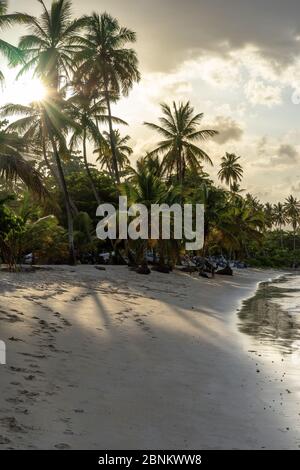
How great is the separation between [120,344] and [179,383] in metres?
2.30

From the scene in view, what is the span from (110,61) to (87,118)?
18.0 feet

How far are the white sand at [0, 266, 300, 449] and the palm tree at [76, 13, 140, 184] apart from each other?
74.8 feet

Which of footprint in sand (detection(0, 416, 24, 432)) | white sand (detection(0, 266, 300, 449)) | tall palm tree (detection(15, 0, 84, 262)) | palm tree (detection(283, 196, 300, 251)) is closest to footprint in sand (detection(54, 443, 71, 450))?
white sand (detection(0, 266, 300, 449))

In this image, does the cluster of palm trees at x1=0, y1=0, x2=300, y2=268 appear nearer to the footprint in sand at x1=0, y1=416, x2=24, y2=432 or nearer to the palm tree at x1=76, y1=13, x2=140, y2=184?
the palm tree at x1=76, y1=13, x2=140, y2=184

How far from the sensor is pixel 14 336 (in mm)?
8039

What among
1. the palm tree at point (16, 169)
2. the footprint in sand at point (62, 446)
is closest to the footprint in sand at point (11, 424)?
the footprint in sand at point (62, 446)

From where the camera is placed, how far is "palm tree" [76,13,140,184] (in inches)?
1281

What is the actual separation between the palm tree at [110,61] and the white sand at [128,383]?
22.8 meters

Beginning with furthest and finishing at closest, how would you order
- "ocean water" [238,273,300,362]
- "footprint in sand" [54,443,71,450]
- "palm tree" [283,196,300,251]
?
"palm tree" [283,196,300,251] < "ocean water" [238,273,300,362] < "footprint in sand" [54,443,71,450]

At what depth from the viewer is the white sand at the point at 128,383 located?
5012mm

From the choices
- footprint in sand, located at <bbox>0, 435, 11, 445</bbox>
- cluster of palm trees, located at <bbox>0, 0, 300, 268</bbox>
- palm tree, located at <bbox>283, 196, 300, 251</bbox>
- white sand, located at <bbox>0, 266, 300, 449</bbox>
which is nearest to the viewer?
footprint in sand, located at <bbox>0, 435, 11, 445</bbox>

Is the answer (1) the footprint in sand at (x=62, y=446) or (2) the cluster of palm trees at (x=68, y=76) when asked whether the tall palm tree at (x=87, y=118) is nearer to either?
(2) the cluster of palm trees at (x=68, y=76)
